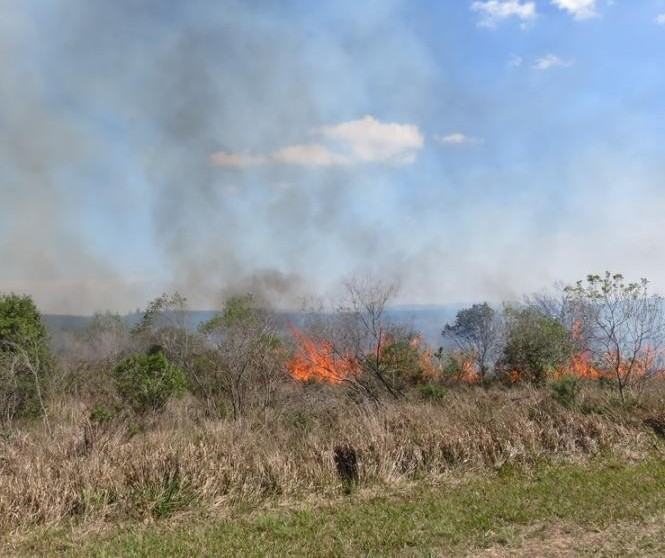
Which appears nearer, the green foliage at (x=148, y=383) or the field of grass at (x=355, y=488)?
the field of grass at (x=355, y=488)

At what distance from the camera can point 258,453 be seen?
25.5 ft

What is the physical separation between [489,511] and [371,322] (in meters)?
13.6

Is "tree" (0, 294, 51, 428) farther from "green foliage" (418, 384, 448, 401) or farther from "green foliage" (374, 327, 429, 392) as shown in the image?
"green foliage" (374, 327, 429, 392)

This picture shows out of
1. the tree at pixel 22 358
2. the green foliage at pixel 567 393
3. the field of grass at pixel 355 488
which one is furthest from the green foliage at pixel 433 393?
the tree at pixel 22 358

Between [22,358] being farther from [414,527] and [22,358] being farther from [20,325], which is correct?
[414,527]

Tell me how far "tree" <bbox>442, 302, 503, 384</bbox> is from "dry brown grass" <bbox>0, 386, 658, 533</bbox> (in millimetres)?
13024

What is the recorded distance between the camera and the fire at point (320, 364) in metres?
18.7

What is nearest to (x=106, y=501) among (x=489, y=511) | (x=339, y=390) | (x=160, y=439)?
(x=160, y=439)

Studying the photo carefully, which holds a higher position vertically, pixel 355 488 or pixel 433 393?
pixel 433 393

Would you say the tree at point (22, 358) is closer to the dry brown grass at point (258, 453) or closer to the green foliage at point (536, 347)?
the dry brown grass at point (258, 453)

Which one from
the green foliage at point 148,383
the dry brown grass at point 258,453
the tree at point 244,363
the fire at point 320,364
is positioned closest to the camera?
the dry brown grass at point 258,453

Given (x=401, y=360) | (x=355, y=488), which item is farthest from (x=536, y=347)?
(x=355, y=488)

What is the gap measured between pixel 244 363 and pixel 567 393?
28.0ft

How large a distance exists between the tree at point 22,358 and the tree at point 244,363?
4.41 m
